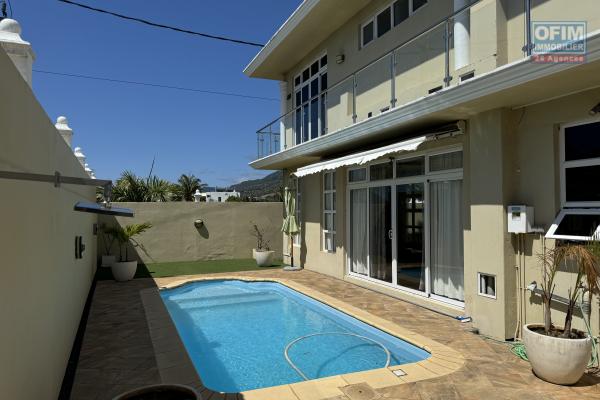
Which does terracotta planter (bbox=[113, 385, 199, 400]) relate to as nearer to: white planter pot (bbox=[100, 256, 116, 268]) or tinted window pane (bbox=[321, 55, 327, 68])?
tinted window pane (bbox=[321, 55, 327, 68])

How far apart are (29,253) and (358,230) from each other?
12.3 m

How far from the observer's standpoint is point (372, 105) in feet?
47.0

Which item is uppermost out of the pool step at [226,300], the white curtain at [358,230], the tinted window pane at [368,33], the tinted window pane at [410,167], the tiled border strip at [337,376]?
the tinted window pane at [368,33]

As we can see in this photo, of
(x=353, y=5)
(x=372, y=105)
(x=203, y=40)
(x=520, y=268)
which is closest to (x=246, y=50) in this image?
(x=203, y=40)

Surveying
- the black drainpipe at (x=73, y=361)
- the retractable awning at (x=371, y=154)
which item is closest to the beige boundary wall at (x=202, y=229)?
the retractable awning at (x=371, y=154)

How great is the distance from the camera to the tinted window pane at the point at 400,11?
12.9 meters

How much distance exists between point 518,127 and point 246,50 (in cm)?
1799

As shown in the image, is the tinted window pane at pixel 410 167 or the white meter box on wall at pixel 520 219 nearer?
the white meter box on wall at pixel 520 219

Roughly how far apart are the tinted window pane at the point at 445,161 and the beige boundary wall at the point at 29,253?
8979 mm

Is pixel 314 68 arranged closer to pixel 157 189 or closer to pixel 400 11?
pixel 400 11

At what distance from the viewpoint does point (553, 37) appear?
7996 mm

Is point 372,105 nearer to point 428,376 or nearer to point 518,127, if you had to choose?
point 518,127

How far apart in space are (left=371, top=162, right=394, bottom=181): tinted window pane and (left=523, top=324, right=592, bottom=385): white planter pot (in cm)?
752

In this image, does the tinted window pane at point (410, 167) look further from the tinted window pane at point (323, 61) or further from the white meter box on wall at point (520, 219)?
the tinted window pane at point (323, 61)
